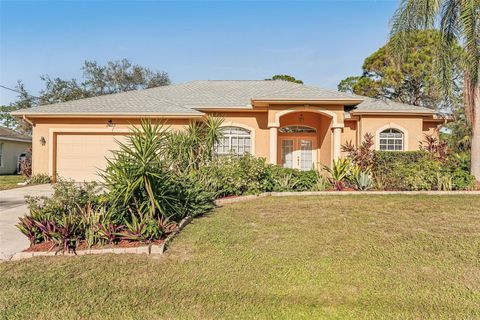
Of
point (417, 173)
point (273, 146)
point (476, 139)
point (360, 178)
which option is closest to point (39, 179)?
point (273, 146)

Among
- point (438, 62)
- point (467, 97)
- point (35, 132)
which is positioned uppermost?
point (438, 62)

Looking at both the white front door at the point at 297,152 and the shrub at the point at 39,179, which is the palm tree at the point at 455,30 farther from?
the shrub at the point at 39,179

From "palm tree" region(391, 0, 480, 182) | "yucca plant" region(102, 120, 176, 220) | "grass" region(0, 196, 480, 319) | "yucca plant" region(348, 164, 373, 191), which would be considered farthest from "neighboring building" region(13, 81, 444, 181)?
"grass" region(0, 196, 480, 319)

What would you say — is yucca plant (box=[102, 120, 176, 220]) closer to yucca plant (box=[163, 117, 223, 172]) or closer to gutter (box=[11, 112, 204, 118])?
yucca plant (box=[163, 117, 223, 172])

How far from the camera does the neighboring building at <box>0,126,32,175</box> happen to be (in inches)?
874

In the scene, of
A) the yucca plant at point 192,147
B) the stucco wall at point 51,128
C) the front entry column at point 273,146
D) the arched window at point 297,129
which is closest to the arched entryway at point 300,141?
the arched window at point 297,129

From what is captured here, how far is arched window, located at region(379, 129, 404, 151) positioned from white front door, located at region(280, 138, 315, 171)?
379cm

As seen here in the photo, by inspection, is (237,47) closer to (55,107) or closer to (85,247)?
(55,107)

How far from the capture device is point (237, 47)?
2038 cm

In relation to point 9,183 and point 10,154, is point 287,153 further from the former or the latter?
point 10,154

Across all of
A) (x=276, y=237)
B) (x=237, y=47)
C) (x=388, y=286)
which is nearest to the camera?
(x=388, y=286)

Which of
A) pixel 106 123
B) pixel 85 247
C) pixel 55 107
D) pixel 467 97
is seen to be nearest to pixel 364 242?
pixel 85 247

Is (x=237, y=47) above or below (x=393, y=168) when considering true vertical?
above

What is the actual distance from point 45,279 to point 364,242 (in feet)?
18.3
